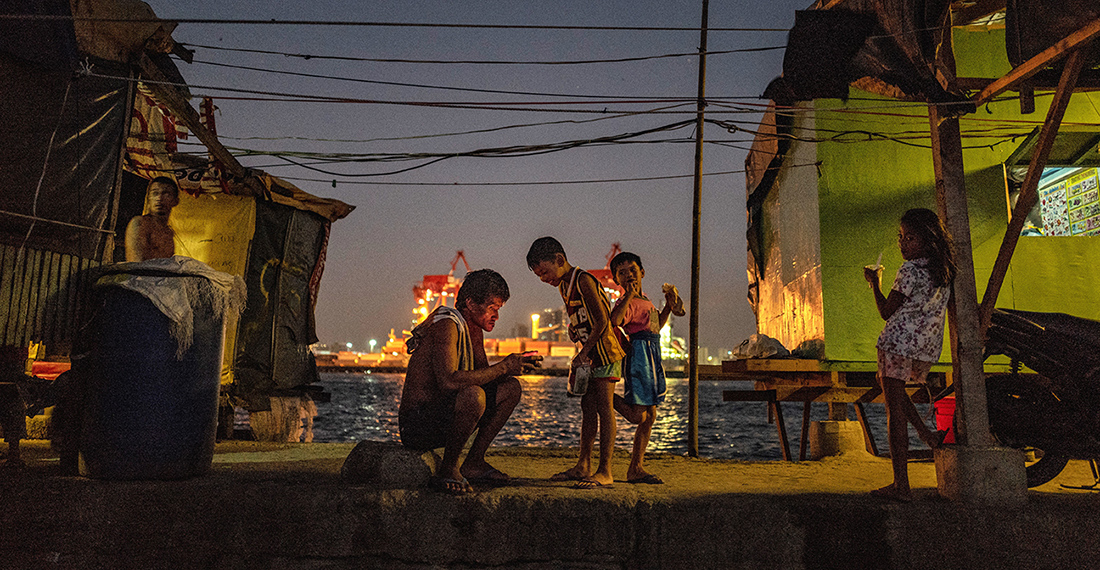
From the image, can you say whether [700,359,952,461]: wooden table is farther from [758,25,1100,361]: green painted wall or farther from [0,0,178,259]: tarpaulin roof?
[0,0,178,259]: tarpaulin roof

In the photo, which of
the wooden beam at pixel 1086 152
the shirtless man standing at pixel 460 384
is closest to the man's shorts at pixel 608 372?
the shirtless man standing at pixel 460 384

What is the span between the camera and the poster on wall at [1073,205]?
8.08 metres

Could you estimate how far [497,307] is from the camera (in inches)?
155

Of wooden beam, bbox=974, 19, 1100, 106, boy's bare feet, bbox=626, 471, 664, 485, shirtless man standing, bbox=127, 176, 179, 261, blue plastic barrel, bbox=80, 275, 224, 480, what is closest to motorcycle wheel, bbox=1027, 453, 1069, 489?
wooden beam, bbox=974, 19, 1100, 106

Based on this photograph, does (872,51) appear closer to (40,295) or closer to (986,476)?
(986,476)

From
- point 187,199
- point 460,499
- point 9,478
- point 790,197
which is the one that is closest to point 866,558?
point 460,499

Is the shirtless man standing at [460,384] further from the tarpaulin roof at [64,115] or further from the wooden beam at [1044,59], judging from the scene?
the wooden beam at [1044,59]

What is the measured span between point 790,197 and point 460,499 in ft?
26.8

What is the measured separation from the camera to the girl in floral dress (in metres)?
3.82

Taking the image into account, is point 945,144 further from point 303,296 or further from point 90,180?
point 303,296

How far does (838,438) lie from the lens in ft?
22.8

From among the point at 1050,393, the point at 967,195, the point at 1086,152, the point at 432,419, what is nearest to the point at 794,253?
the point at 967,195

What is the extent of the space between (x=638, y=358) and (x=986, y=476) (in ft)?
7.41

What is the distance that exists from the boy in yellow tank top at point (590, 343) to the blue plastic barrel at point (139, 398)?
7.80 ft
